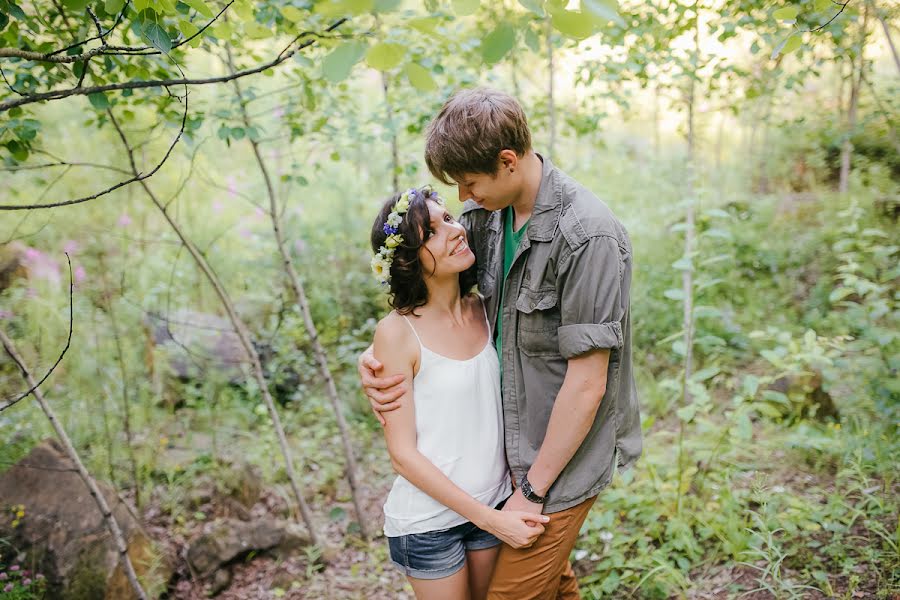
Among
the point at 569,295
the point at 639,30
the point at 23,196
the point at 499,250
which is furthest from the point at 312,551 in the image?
the point at 23,196

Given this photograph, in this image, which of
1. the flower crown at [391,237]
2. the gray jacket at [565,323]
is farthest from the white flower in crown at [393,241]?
the gray jacket at [565,323]

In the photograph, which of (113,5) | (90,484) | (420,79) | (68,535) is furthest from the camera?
(68,535)

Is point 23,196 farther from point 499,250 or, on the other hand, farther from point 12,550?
point 499,250

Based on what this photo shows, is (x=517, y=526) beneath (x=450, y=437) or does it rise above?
beneath

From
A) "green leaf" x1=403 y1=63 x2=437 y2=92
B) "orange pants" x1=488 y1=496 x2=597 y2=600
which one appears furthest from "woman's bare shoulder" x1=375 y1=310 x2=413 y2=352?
"green leaf" x1=403 y1=63 x2=437 y2=92

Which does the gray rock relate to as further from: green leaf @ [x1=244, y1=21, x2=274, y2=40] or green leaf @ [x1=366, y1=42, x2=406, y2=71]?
green leaf @ [x1=366, y1=42, x2=406, y2=71]

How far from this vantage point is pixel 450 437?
169cm

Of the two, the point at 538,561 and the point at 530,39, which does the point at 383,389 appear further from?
the point at 530,39

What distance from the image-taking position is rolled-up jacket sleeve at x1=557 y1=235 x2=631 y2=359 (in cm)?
143

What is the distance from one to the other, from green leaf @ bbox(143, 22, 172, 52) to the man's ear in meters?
0.81

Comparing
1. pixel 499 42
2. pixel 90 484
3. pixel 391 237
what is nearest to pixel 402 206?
pixel 391 237

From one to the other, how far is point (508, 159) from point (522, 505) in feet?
3.13

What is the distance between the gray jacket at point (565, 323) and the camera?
1.44m

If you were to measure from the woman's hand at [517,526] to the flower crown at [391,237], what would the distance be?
76 cm
